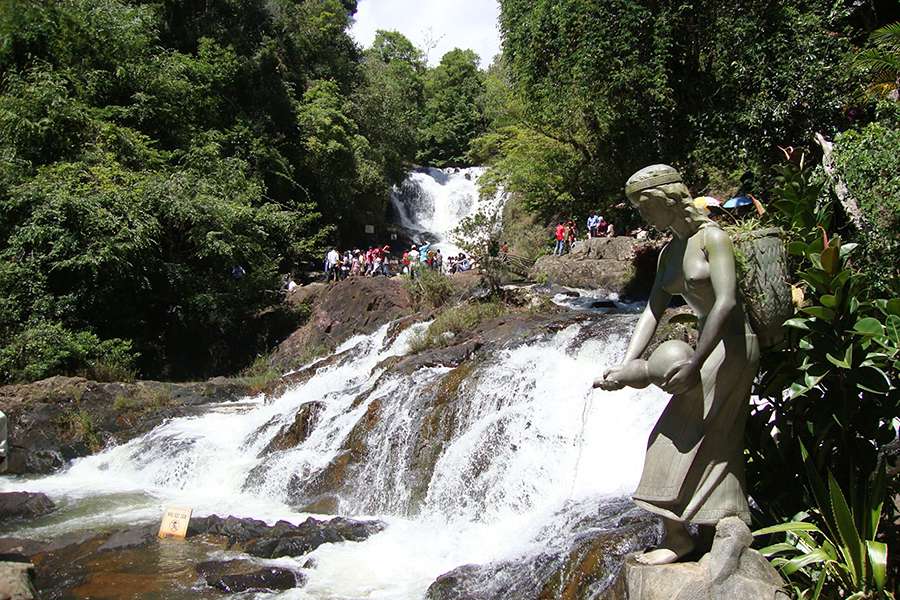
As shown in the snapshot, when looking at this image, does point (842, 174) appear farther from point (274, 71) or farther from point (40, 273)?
point (274, 71)

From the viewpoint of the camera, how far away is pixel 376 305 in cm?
1916

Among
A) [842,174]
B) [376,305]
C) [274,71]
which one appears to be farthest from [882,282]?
[274,71]

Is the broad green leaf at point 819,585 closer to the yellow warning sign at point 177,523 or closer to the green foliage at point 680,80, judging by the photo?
the yellow warning sign at point 177,523

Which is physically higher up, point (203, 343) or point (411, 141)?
point (411, 141)

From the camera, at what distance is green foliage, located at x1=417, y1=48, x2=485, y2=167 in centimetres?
4644

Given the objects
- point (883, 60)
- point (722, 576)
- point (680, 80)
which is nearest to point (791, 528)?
point (722, 576)

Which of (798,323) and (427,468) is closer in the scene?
(798,323)

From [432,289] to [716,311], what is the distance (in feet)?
49.2

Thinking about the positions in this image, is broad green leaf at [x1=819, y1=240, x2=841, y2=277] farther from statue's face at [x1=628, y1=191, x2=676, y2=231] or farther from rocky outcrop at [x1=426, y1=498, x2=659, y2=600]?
rocky outcrop at [x1=426, y1=498, x2=659, y2=600]

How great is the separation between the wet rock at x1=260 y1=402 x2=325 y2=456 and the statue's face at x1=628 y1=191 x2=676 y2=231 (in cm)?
917

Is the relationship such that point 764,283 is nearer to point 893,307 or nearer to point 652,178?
point 893,307

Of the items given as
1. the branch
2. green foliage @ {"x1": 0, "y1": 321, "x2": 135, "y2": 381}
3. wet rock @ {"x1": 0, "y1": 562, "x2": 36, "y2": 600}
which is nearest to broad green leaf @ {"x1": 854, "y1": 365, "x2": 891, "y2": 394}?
the branch

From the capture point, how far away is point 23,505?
9.80 m

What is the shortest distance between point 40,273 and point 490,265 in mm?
9910
